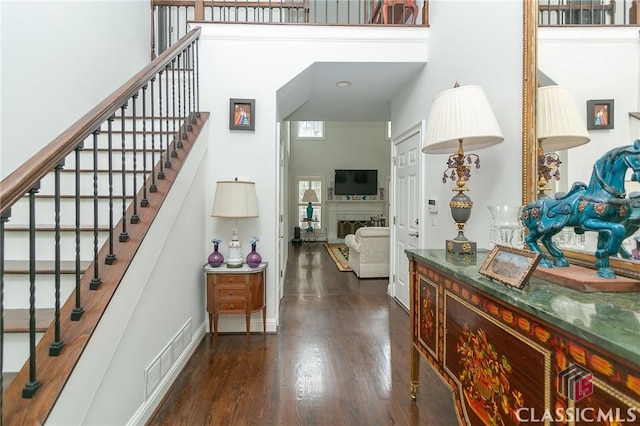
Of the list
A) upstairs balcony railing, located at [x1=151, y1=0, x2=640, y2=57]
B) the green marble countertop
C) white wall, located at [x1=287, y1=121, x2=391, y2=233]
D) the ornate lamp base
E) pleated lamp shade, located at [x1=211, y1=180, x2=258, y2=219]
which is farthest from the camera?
white wall, located at [x1=287, y1=121, x2=391, y2=233]

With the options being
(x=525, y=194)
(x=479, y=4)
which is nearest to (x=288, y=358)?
(x=525, y=194)

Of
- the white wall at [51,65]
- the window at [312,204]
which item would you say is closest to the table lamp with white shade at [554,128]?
the white wall at [51,65]

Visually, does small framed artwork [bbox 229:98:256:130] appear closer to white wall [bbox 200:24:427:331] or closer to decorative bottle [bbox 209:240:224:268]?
white wall [bbox 200:24:427:331]

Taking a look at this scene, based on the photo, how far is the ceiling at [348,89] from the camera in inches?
127

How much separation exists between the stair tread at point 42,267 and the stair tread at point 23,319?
19 cm

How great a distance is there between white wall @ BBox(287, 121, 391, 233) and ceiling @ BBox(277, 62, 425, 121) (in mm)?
5585

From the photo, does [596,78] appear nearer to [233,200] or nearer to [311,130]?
[233,200]

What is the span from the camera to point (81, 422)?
1206mm

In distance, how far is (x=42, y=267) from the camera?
165 cm

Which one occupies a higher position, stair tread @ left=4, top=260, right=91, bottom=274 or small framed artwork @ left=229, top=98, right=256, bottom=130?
small framed artwork @ left=229, top=98, right=256, bottom=130

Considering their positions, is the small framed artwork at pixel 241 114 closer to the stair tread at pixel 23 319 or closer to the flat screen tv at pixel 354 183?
the stair tread at pixel 23 319

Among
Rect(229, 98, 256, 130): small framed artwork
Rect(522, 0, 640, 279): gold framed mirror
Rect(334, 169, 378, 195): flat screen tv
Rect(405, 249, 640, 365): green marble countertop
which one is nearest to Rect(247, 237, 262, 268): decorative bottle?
Rect(229, 98, 256, 130): small framed artwork

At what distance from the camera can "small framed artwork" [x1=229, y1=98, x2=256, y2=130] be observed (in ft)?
9.86

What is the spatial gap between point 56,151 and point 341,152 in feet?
32.5
